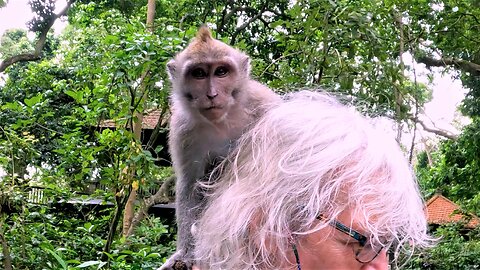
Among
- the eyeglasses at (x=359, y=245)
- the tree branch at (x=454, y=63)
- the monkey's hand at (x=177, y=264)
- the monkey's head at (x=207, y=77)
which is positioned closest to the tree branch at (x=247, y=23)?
the tree branch at (x=454, y=63)

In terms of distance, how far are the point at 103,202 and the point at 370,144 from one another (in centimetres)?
293

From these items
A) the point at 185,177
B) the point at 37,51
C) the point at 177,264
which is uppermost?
the point at 37,51

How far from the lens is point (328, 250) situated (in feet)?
3.66

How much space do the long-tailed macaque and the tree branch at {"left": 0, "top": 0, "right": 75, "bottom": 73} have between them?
15.6 ft

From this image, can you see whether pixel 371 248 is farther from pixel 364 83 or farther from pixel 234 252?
pixel 364 83

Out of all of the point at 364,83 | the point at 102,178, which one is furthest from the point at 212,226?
the point at 102,178

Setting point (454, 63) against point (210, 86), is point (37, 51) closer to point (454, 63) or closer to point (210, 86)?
point (454, 63)

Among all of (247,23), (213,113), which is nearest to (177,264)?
(213,113)

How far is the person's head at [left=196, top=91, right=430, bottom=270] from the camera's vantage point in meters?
1.13

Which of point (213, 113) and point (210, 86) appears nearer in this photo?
point (213, 113)

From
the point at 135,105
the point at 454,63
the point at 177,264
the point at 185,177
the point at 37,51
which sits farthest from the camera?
the point at 37,51

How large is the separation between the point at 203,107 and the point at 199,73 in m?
0.19

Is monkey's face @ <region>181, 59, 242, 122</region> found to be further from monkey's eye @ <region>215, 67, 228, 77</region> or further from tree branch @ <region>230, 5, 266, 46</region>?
tree branch @ <region>230, 5, 266, 46</region>

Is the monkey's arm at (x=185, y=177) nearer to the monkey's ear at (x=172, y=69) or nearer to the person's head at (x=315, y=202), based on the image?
the monkey's ear at (x=172, y=69)
